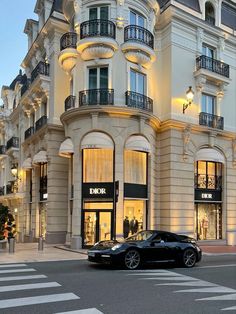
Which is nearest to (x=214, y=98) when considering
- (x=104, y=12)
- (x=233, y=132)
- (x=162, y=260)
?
(x=233, y=132)

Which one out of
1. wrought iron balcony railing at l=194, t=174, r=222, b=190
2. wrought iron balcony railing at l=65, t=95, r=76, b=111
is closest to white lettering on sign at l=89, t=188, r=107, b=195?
wrought iron balcony railing at l=65, t=95, r=76, b=111

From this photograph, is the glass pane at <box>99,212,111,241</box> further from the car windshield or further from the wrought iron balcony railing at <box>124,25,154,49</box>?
the wrought iron balcony railing at <box>124,25,154,49</box>

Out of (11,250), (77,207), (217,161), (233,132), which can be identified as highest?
(233,132)

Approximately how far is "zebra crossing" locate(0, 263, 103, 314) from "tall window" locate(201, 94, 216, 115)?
667 inches

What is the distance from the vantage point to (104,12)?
23.0 metres

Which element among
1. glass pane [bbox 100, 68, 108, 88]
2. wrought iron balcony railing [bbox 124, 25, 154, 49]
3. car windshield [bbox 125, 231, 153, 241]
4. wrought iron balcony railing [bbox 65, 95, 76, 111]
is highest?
wrought iron balcony railing [bbox 124, 25, 154, 49]

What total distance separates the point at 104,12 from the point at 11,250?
1383cm

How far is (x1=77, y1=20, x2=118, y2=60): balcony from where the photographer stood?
21969mm

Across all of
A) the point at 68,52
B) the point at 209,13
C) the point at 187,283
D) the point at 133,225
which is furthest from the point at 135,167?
the point at 209,13

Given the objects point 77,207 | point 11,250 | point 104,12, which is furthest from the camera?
point 104,12

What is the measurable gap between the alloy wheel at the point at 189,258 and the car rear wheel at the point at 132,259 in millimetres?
1905

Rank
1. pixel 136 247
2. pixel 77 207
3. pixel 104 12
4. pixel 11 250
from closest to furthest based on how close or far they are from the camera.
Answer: pixel 136 247 → pixel 11 250 → pixel 77 207 → pixel 104 12

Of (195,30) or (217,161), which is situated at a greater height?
(195,30)

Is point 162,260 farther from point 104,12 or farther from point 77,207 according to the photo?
point 104,12
